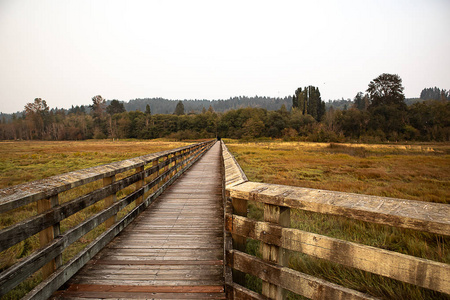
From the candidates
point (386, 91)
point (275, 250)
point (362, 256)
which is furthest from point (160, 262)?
point (386, 91)

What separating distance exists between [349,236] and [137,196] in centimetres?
443

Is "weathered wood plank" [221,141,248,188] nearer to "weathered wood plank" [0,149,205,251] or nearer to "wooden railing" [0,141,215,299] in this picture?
"wooden railing" [0,141,215,299]

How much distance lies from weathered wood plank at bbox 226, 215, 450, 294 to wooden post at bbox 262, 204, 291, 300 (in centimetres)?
7

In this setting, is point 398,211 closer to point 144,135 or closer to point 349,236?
point 349,236

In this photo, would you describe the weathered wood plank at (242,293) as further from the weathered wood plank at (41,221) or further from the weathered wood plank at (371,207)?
the weathered wood plank at (41,221)

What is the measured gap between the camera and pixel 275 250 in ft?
5.87

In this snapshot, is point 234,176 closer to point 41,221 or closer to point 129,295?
point 129,295

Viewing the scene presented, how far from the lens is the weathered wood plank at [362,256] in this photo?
1.14 metres

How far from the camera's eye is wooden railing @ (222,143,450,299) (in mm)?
1177

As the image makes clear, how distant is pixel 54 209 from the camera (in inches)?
93.3

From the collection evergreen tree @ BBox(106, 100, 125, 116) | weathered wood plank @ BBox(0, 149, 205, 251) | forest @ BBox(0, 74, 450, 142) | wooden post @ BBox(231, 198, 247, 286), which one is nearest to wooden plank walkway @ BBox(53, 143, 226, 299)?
wooden post @ BBox(231, 198, 247, 286)

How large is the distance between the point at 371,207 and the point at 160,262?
269 centimetres

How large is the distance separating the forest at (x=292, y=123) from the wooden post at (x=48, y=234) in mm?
65340

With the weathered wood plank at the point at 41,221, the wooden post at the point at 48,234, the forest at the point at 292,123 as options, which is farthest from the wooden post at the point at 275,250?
the forest at the point at 292,123
